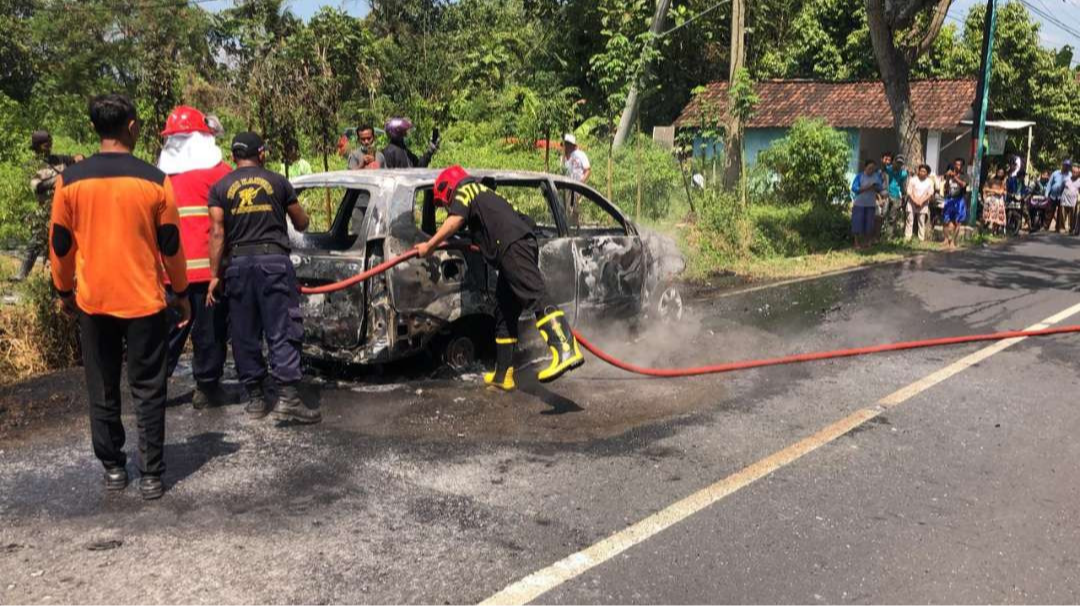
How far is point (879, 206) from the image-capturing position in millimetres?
15414

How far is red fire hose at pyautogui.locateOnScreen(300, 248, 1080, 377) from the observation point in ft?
18.2

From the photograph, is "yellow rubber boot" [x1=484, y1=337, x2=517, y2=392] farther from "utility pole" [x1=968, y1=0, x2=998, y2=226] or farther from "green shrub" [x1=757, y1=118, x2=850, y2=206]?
"utility pole" [x1=968, y1=0, x2=998, y2=226]

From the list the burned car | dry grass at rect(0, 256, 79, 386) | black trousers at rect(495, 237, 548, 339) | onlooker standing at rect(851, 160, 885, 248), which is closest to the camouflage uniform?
dry grass at rect(0, 256, 79, 386)

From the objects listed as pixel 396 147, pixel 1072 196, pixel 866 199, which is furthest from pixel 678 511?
pixel 1072 196

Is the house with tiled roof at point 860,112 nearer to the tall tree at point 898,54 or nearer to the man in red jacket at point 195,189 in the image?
the tall tree at point 898,54

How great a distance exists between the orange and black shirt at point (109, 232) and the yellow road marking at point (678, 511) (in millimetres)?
2220

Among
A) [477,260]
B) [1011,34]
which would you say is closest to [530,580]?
[477,260]

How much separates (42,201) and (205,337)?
15.5ft

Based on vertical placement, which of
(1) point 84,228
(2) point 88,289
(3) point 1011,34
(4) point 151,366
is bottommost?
(4) point 151,366

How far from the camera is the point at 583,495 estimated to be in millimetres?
4336

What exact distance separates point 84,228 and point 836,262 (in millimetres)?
11543

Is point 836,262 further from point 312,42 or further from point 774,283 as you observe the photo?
point 312,42

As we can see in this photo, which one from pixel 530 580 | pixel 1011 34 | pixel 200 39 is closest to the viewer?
pixel 530 580

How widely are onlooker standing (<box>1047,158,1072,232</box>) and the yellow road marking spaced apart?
15.2m
